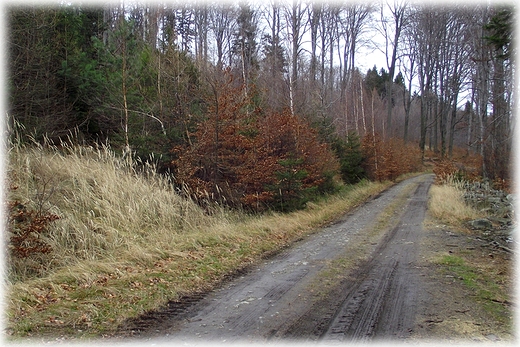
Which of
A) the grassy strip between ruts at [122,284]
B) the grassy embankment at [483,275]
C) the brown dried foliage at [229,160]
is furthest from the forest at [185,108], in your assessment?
the grassy embankment at [483,275]

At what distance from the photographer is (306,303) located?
5.11 m

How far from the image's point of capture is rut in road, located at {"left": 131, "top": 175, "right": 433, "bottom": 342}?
427cm

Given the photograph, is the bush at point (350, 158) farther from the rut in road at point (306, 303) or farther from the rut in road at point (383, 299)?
the rut in road at point (306, 303)

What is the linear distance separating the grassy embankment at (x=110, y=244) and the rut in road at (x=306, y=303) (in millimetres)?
520

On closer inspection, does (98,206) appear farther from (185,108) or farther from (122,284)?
(185,108)

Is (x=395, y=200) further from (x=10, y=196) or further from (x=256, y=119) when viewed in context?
(x=10, y=196)

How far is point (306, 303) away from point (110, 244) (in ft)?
12.1

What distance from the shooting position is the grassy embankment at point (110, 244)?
15.7 feet

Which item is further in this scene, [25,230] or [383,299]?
[25,230]

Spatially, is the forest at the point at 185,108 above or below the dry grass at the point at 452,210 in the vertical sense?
above

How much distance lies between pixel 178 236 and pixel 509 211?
9.55 metres

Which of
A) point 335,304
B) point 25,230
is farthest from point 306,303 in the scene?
point 25,230

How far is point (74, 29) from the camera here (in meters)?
16.3

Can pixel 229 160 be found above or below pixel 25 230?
above
